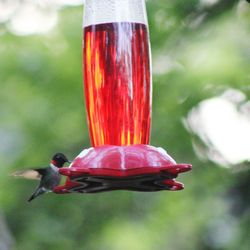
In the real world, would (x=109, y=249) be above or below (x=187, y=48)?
below

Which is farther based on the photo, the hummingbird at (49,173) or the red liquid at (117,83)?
the hummingbird at (49,173)

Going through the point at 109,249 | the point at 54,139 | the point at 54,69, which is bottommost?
the point at 109,249

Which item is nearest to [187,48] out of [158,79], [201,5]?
[158,79]

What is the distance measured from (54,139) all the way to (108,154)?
615 cm

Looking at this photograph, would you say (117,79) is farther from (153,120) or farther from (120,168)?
(153,120)

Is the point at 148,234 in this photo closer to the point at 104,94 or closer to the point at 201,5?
the point at 201,5

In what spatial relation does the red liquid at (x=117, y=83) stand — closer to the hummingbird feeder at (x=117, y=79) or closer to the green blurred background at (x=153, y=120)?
the hummingbird feeder at (x=117, y=79)

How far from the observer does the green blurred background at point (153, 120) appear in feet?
28.7

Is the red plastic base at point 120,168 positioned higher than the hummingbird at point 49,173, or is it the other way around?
the red plastic base at point 120,168

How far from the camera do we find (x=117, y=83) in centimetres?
430

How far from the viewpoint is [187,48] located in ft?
29.6

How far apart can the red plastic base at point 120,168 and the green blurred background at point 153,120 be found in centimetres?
334

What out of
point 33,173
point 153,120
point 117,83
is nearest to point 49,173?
point 33,173

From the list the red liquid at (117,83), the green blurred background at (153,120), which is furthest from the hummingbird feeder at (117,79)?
the green blurred background at (153,120)
